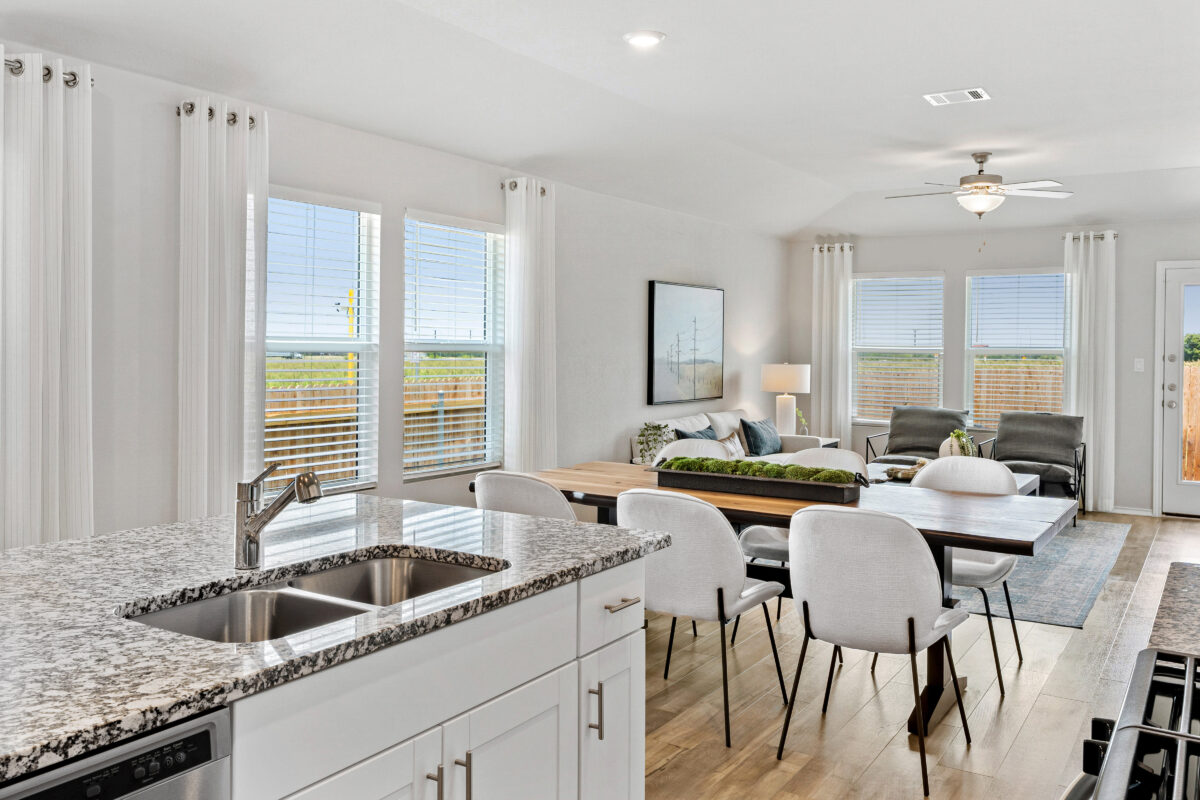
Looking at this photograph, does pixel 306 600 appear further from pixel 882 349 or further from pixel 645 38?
pixel 882 349

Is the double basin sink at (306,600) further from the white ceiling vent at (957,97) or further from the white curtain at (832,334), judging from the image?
the white curtain at (832,334)

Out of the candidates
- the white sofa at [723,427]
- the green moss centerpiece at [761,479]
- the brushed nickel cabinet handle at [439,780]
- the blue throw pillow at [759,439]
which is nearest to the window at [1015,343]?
the white sofa at [723,427]

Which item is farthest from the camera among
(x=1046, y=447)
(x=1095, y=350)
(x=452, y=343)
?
(x=1095, y=350)

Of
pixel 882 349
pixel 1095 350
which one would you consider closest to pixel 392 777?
pixel 1095 350

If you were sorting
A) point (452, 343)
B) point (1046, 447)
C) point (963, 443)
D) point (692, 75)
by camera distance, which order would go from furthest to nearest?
1. point (1046, 447)
2. point (963, 443)
3. point (452, 343)
4. point (692, 75)

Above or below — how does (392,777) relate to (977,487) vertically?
below

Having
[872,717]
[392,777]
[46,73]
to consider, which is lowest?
[872,717]

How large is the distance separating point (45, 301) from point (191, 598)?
2.02 meters

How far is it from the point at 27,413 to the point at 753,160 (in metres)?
4.96

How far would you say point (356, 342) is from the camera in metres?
4.52

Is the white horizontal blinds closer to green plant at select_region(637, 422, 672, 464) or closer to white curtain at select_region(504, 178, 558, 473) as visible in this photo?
white curtain at select_region(504, 178, 558, 473)

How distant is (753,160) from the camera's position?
6562 millimetres

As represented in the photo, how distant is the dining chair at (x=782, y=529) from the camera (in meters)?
4.18

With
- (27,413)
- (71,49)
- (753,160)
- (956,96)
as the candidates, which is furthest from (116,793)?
(753,160)
